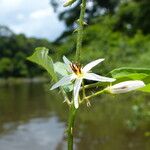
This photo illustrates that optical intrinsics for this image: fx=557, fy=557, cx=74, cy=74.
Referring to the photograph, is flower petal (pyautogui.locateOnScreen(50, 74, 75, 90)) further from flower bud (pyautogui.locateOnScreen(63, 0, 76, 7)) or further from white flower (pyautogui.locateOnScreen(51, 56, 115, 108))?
flower bud (pyautogui.locateOnScreen(63, 0, 76, 7))

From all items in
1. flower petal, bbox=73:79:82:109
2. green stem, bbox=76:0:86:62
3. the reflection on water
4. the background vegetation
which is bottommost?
the reflection on water

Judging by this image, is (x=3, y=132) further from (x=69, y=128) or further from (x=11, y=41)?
(x=11, y=41)

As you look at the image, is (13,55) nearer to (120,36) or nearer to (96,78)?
(120,36)

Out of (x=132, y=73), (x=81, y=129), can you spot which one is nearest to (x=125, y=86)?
(x=132, y=73)

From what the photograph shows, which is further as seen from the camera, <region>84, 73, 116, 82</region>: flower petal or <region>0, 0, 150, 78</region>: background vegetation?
<region>0, 0, 150, 78</region>: background vegetation

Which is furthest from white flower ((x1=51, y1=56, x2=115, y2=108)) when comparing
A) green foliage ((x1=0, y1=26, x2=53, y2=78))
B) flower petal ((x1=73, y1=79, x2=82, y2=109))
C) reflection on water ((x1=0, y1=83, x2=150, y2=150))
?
green foliage ((x1=0, y1=26, x2=53, y2=78))

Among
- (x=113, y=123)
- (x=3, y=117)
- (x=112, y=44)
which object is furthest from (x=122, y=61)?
(x=113, y=123)
